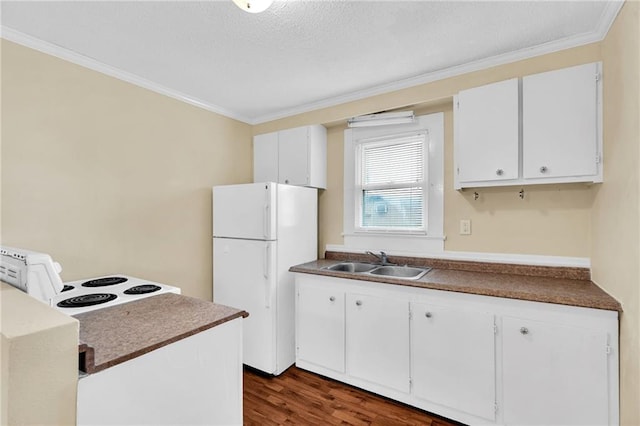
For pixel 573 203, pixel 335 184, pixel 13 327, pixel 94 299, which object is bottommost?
pixel 94 299

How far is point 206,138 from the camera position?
9.98ft

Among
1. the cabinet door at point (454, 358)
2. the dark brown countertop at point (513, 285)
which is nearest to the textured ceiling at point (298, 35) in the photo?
the dark brown countertop at point (513, 285)

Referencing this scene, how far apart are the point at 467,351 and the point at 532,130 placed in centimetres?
150

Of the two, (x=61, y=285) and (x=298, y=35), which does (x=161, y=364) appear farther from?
(x=298, y=35)

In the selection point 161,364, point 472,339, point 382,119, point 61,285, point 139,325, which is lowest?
point 472,339

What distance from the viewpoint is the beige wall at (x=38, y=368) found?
2.50 feet

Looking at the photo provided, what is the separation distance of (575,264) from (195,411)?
97.7 inches

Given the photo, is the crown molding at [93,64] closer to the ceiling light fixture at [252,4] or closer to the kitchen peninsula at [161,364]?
the ceiling light fixture at [252,4]

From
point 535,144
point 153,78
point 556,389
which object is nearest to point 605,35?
point 535,144

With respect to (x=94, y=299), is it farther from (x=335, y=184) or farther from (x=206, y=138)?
(x=335, y=184)

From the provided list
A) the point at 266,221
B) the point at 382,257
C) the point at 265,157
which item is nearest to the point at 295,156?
the point at 265,157

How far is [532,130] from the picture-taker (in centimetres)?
197

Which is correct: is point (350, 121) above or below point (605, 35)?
below

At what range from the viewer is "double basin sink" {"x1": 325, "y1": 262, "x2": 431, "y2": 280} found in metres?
2.57
